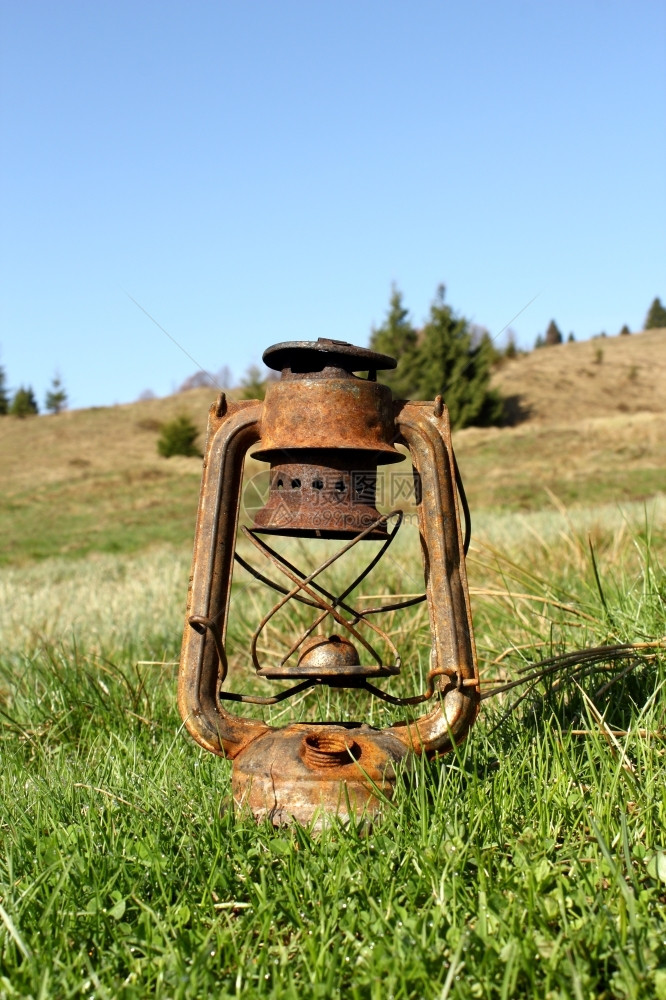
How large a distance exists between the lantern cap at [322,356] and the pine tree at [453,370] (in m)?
31.1

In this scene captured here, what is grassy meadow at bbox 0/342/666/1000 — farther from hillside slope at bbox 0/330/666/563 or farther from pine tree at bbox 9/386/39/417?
pine tree at bbox 9/386/39/417

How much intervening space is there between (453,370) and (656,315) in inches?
1586

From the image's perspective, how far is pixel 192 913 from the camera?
1.65m

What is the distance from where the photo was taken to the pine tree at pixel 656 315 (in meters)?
67.0

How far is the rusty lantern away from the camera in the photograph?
2141mm

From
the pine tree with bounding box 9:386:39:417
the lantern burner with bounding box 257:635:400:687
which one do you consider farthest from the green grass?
the pine tree with bounding box 9:386:39:417

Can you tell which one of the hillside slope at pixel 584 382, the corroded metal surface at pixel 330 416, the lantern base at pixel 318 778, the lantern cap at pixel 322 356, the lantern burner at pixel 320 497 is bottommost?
the lantern base at pixel 318 778

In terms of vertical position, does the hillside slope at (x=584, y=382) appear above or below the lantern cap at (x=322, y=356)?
above

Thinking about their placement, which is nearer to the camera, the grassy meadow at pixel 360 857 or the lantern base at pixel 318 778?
the grassy meadow at pixel 360 857

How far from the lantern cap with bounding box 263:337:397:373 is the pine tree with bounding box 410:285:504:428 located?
31111 millimetres

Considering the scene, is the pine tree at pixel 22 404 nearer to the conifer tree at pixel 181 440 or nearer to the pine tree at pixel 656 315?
the conifer tree at pixel 181 440

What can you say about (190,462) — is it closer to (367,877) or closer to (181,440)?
(181,440)

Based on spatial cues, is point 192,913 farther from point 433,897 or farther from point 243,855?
point 433,897

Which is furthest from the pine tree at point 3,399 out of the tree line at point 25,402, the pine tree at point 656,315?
the pine tree at point 656,315
